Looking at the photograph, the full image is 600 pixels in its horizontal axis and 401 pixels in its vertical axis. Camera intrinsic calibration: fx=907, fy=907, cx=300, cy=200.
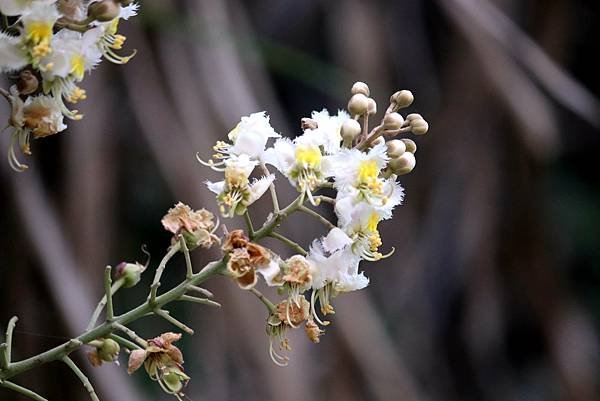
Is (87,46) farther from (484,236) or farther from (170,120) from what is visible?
(484,236)

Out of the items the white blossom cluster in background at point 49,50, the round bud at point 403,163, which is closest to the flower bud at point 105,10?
A: the white blossom cluster in background at point 49,50

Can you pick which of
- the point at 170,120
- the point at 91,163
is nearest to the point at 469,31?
the point at 170,120

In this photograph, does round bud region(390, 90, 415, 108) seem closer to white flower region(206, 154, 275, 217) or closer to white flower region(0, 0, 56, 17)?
white flower region(206, 154, 275, 217)

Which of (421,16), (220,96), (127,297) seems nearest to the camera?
(220,96)

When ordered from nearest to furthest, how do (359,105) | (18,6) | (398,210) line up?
(18,6) < (359,105) < (398,210)

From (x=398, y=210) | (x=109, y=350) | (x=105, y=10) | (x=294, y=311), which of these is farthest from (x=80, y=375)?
(x=398, y=210)

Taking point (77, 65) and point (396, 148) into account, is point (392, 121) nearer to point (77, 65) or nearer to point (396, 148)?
point (396, 148)
